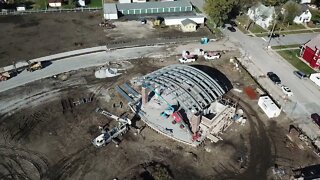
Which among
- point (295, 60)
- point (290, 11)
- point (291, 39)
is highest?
point (290, 11)

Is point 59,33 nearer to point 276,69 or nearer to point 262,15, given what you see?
point 276,69

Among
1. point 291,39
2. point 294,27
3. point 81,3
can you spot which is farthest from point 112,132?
point 294,27

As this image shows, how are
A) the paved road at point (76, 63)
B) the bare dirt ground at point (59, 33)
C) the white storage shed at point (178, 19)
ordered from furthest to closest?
the white storage shed at point (178, 19), the bare dirt ground at point (59, 33), the paved road at point (76, 63)

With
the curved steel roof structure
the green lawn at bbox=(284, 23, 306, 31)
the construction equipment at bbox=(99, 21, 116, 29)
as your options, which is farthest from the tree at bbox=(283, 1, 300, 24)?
the construction equipment at bbox=(99, 21, 116, 29)

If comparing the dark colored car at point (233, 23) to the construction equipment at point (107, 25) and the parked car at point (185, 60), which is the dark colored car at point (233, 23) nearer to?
the parked car at point (185, 60)

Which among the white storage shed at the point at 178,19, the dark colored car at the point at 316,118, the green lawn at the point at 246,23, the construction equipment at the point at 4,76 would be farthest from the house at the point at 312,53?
the construction equipment at the point at 4,76

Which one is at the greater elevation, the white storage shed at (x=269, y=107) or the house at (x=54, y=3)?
the house at (x=54, y=3)
